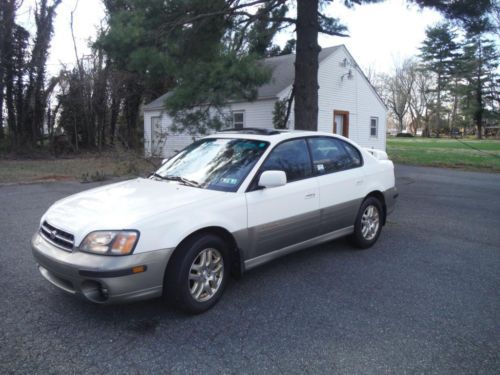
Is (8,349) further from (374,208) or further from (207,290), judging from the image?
(374,208)

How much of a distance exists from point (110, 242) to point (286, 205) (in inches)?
72.0

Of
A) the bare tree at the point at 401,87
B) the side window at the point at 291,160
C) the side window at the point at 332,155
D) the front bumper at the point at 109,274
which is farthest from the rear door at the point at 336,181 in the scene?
the bare tree at the point at 401,87

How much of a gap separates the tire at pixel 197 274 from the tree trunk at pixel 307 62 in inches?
225

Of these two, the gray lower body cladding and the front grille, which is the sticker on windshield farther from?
the front grille

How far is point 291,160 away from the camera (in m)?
4.43

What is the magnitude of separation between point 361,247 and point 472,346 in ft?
7.62

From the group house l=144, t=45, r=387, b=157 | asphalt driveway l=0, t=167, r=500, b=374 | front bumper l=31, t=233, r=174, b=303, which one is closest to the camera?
asphalt driveway l=0, t=167, r=500, b=374

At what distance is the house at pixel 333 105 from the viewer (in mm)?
17906

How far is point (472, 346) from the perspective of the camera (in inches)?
118

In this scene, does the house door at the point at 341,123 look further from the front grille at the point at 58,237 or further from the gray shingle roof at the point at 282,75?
the front grille at the point at 58,237

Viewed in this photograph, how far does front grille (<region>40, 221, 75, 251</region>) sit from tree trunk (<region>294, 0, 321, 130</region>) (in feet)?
20.5

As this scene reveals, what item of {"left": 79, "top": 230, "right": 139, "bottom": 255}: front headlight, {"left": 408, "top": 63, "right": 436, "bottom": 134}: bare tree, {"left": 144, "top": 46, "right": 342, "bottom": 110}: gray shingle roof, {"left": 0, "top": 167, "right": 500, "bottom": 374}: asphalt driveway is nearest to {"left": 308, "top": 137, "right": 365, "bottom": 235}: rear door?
{"left": 0, "top": 167, "right": 500, "bottom": 374}: asphalt driveway

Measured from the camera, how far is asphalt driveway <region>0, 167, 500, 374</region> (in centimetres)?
278

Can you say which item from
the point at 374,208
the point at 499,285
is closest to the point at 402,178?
the point at 374,208
